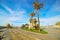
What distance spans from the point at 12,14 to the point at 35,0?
1.73m

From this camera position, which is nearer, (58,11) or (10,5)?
(10,5)

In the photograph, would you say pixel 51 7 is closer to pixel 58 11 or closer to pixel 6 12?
pixel 58 11

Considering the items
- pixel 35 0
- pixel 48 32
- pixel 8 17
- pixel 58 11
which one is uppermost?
pixel 35 0

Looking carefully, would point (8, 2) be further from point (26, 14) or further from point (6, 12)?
point (26, 14)

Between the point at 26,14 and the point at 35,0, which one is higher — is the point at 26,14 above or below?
below

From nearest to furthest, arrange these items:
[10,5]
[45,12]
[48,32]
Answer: [10,5] → [45,12] → [48,32]

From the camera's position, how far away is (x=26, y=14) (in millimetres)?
9000

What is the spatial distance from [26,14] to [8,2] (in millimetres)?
1265

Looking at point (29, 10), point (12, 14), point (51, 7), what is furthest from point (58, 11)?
point (12, 14)

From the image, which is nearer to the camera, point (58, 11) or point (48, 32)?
point (58, 11)

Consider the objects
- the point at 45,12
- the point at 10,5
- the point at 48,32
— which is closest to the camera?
the point at 10,5

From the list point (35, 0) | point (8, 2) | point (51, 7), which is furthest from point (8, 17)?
point (51, 7)

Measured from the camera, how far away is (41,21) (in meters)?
9.51

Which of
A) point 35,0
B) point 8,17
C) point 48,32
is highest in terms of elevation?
point 35,0
